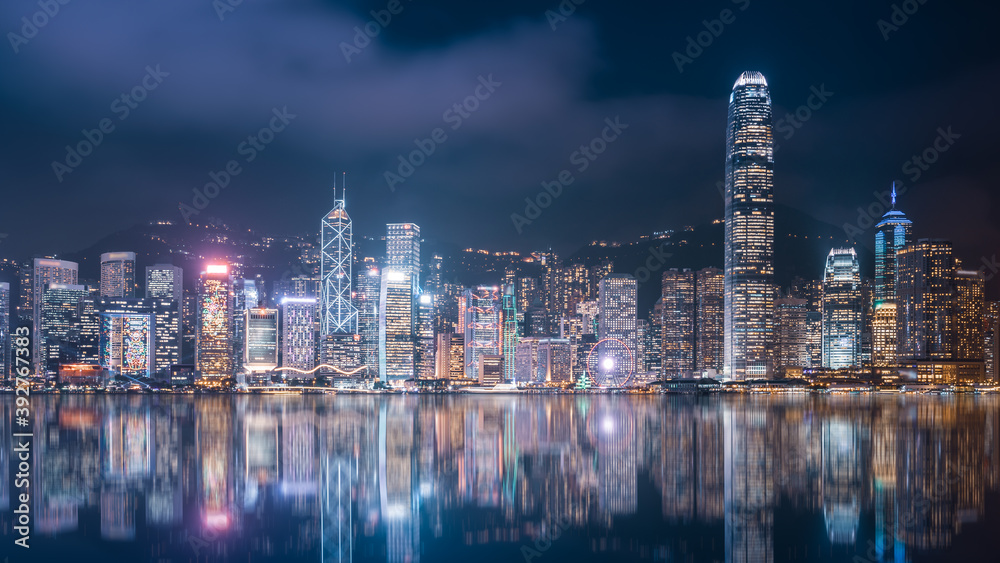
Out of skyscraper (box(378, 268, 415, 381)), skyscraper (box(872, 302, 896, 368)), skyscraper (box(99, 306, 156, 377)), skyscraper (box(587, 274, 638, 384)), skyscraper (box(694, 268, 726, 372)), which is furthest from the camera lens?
skyscraper (box(694, 268, 726, 372))

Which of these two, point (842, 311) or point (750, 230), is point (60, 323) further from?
point (842, 311)

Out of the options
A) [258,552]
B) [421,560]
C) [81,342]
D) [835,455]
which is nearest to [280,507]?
[258,552]

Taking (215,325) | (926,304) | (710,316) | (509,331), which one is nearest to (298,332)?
(215,325)

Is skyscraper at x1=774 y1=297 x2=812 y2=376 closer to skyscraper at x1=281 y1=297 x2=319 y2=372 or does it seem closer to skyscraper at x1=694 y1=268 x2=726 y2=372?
skyscraper at x1=694 y1=268 x2=726 y2=372

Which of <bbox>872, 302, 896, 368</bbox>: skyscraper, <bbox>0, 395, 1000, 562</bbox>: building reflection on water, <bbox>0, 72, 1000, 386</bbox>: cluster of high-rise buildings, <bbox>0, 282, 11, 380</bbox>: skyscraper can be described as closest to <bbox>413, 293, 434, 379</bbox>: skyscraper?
<bbox>0, 72, 1000, 386</bbox>: cluster of high-rise buildings

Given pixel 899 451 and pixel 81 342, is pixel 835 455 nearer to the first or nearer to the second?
pixel 899 451

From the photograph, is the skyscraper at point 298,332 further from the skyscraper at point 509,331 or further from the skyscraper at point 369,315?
the skyscraper at point 509,331

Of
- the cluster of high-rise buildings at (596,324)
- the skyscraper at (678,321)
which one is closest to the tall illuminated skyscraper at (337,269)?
the cluster of high-rise buildings at (596,324)

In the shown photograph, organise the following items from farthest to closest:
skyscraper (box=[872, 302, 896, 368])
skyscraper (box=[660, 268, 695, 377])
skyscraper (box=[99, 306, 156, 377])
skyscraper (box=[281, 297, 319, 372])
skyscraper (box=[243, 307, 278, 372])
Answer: skyscraper (box=[660, 268, 695, 377]) → skyscraper (box=[872, 302, 896, 368]) → skyscraper (box=[281, 297, 319, 372]) → skyscraper (box=[243, 307, 278, 372]) → skyscraper (box=[99, 306, 156, 377])
